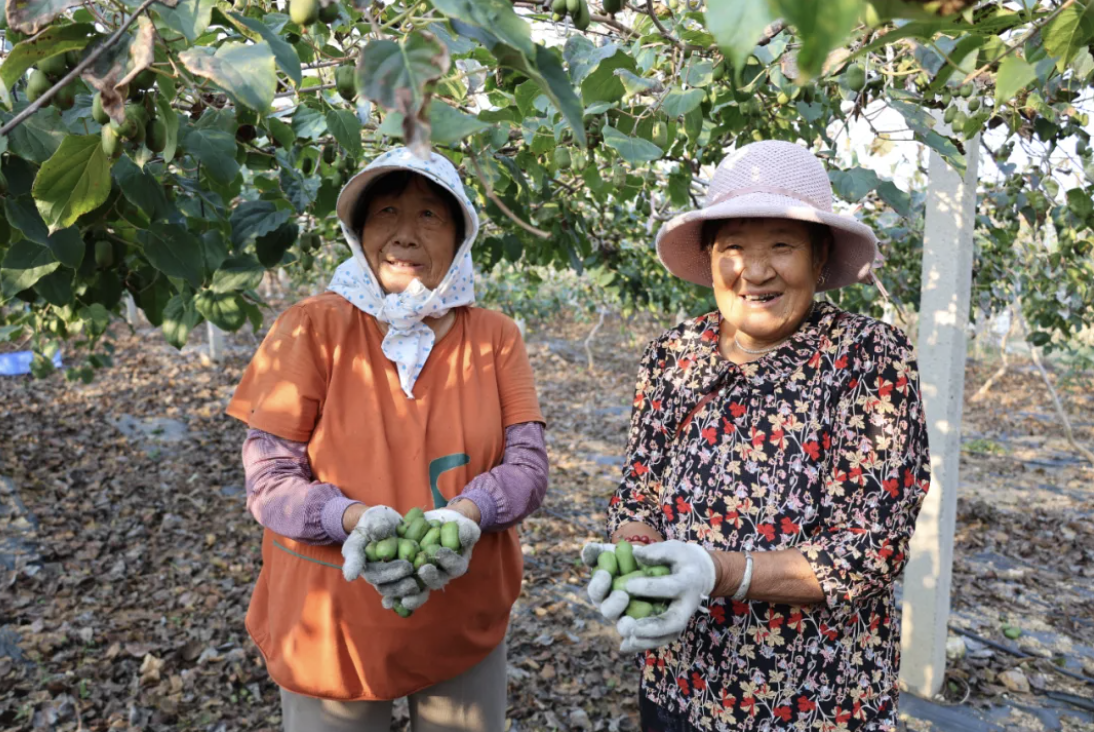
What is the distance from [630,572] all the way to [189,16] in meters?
1.10

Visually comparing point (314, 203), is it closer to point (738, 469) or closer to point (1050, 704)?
point (738, 469)

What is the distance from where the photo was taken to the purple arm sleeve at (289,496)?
1.55 metres

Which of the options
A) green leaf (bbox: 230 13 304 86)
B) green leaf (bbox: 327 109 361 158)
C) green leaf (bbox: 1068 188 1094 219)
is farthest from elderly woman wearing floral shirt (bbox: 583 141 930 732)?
green leaf (bbox: 1068 188 1094 219)

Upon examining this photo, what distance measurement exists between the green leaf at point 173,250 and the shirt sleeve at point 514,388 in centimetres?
74

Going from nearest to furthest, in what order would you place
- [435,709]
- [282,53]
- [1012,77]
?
[1012,77]
[282,53]
[435,709]

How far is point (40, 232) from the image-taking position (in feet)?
5.14

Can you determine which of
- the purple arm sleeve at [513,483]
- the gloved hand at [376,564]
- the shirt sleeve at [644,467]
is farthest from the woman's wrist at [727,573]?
the gloved hand at [376,564]

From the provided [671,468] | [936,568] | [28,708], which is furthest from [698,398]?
[28,708]

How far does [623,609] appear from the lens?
132 centimetres

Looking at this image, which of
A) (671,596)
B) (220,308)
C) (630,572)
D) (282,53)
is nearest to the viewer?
(282,53)

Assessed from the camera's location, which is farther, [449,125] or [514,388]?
[514,388]

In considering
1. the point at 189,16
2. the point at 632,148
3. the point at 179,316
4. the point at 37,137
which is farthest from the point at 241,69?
the point at 179,316

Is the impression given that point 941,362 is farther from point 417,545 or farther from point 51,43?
point 51,43

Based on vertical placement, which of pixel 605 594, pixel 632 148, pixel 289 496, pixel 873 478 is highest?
pixel 632 148
